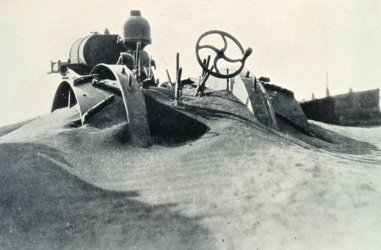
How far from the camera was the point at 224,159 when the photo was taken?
6730 mm

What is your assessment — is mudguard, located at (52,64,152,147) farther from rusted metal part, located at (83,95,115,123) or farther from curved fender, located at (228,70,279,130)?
curved fender, located at (228,70,279,130)

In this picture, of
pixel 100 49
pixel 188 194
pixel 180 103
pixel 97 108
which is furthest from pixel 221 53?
pixel 100 49

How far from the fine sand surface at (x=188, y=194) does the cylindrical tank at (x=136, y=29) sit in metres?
5.25

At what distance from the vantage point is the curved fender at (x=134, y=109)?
25.8ft

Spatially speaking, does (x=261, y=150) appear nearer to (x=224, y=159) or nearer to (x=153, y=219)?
(x=224, y=159)

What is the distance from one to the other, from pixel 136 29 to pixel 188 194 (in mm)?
7516

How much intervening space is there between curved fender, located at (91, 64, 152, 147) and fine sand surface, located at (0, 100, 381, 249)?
0.23 meters

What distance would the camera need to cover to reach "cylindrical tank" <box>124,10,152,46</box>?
1270cm

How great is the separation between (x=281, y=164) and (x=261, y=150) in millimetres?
621

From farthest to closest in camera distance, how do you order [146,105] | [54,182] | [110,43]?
1. [110,43]
2. [146,105]
3. [54,182]

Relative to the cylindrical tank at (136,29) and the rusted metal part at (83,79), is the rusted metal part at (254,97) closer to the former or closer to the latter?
the rusted metal part at (83,79)

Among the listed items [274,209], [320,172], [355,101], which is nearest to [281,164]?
[320,172]

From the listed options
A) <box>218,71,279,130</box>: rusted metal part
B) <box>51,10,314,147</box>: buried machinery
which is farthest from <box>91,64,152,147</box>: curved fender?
<box>218,71,279,130</box>: rusted metal part

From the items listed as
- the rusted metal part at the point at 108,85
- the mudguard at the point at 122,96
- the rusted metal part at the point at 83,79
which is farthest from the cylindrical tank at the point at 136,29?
the rusted metal part at the point at 108,85
